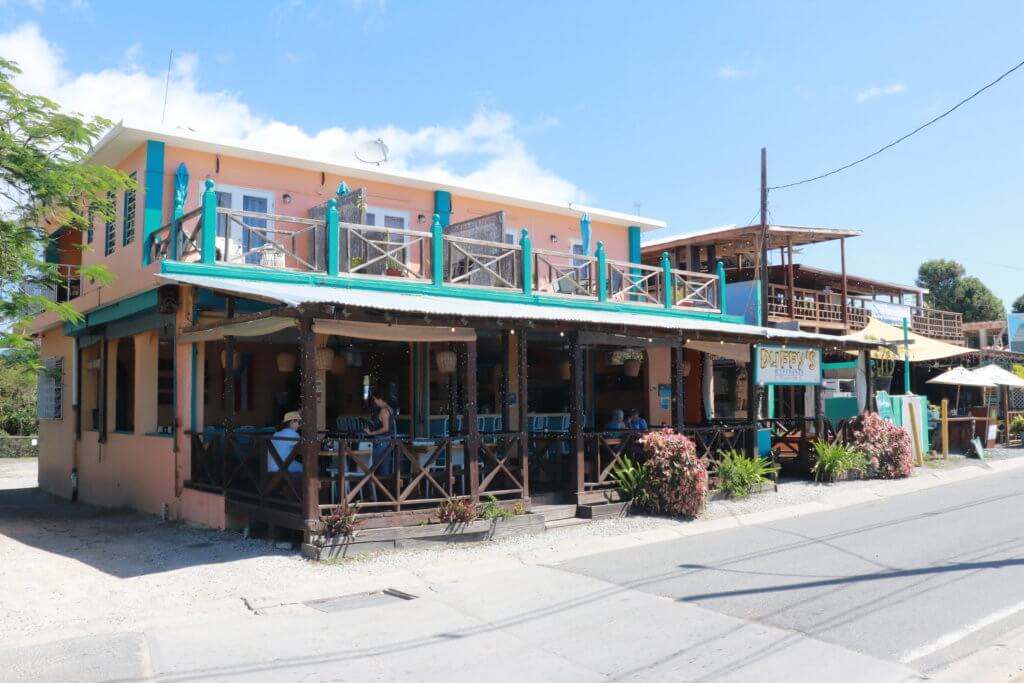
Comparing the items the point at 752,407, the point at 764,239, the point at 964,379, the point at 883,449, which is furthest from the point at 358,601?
the point at 964,379

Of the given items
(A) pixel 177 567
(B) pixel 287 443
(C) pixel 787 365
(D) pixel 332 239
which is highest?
(D) pixel 332 239

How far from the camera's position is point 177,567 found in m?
9.70

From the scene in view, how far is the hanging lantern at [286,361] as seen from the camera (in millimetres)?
14508

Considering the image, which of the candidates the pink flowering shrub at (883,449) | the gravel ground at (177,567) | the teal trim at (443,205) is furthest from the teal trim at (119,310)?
the pink flowering shrub at (883,449)

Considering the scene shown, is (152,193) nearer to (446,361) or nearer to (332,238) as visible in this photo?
(332,238)

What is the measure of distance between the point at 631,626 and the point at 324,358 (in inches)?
310

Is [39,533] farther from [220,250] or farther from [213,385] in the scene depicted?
[220,250]

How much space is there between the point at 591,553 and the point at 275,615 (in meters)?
4.25

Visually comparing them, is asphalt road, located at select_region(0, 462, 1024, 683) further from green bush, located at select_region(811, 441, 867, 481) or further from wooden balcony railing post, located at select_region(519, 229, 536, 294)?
wooden balcony railing post, located at select_region(519, 229, 536, 294)

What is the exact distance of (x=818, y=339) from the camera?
16.6 metres

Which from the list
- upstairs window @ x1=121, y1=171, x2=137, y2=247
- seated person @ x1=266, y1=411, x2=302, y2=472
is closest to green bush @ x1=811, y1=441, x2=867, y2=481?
seated person @ x1=266, y1=411, x2=302, y2=472

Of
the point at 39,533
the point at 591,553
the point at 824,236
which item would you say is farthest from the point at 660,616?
the point at 824,236

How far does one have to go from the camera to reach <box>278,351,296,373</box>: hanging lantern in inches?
571

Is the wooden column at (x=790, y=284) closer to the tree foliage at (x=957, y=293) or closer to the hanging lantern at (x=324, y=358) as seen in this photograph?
the hanging lantern at (x=324, y=358)
